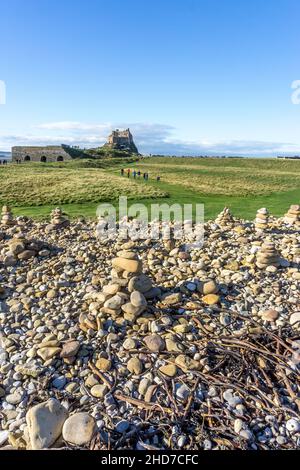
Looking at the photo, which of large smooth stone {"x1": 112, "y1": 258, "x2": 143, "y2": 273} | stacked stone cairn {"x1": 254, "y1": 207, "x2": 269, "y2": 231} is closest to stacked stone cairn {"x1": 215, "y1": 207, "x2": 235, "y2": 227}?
stacked stone cairn {"x1": 254, "y1": 207, "x2": 269, "y2": 231}

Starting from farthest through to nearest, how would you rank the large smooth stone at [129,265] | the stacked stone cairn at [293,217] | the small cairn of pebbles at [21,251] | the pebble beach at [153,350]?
the stacked stone cairn at [293,217] < the small cairn of pebbles at [21,251] < the large smooth stone at [129,265] < the pebble beach at [153,350]

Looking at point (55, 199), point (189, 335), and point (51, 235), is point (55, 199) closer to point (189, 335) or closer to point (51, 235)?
point (51, 235)

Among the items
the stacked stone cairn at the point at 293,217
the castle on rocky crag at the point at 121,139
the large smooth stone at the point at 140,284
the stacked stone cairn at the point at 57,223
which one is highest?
the castle on rocky crag at the point at 121,139

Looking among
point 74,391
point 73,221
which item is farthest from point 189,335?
point 73,221

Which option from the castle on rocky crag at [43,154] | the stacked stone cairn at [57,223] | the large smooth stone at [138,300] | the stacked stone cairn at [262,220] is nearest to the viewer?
the large smooth stone at [138,300]

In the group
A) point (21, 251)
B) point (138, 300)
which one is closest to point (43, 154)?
point (21, 251)

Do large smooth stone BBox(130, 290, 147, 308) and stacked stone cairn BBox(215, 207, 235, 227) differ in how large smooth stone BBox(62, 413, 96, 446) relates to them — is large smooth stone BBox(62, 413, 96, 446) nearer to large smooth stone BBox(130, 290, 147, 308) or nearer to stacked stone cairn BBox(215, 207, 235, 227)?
large smooth stone BBox(130, 290, 147, 308)

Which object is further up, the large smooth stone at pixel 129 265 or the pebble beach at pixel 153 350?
the large smooth stone at pixel 129 265

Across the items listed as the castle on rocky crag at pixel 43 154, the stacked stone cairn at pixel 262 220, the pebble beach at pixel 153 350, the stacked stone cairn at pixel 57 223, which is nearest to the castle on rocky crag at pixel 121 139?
the castle on rocky crag at pixel 43 154

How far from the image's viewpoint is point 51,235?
9.89 meters

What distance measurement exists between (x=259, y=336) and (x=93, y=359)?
2632 mm

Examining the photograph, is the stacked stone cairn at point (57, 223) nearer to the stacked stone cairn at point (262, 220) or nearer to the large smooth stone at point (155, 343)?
the stacked stone cairn at point (262, 220)

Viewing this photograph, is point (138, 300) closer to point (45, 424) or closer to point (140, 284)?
point (140, 284)
